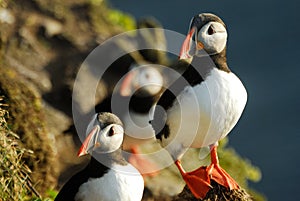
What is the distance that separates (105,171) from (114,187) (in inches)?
5.4

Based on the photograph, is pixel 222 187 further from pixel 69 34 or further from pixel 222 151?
pixel 69 34

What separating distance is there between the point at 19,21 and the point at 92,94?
1770mm

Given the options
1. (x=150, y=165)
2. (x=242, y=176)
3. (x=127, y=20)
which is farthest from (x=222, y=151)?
(x=127, y=20)

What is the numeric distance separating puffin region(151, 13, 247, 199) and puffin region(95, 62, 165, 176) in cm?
206

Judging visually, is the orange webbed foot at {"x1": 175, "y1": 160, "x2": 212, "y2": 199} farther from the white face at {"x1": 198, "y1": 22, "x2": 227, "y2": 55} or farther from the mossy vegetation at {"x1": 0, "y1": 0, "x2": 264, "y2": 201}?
the mossy vegetation at {"x1": 0, "y1": 0, "x2": 264, "y2": 201}

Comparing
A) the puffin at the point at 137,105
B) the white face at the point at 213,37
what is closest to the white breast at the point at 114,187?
the white face at the point at 213,37

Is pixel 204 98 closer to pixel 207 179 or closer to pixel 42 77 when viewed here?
pixel 207 179

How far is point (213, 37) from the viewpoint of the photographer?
18.2ft

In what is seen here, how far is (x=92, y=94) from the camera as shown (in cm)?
941

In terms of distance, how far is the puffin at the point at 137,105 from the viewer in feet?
27.4

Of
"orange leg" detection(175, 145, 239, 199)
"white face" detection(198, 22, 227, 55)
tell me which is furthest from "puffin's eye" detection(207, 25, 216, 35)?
"orange leg" detection(175, 145, 239, 199)

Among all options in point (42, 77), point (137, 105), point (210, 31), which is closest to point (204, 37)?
point (210, 31)

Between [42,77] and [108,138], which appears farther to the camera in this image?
[42,77]

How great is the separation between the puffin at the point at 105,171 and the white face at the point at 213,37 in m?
0.77
